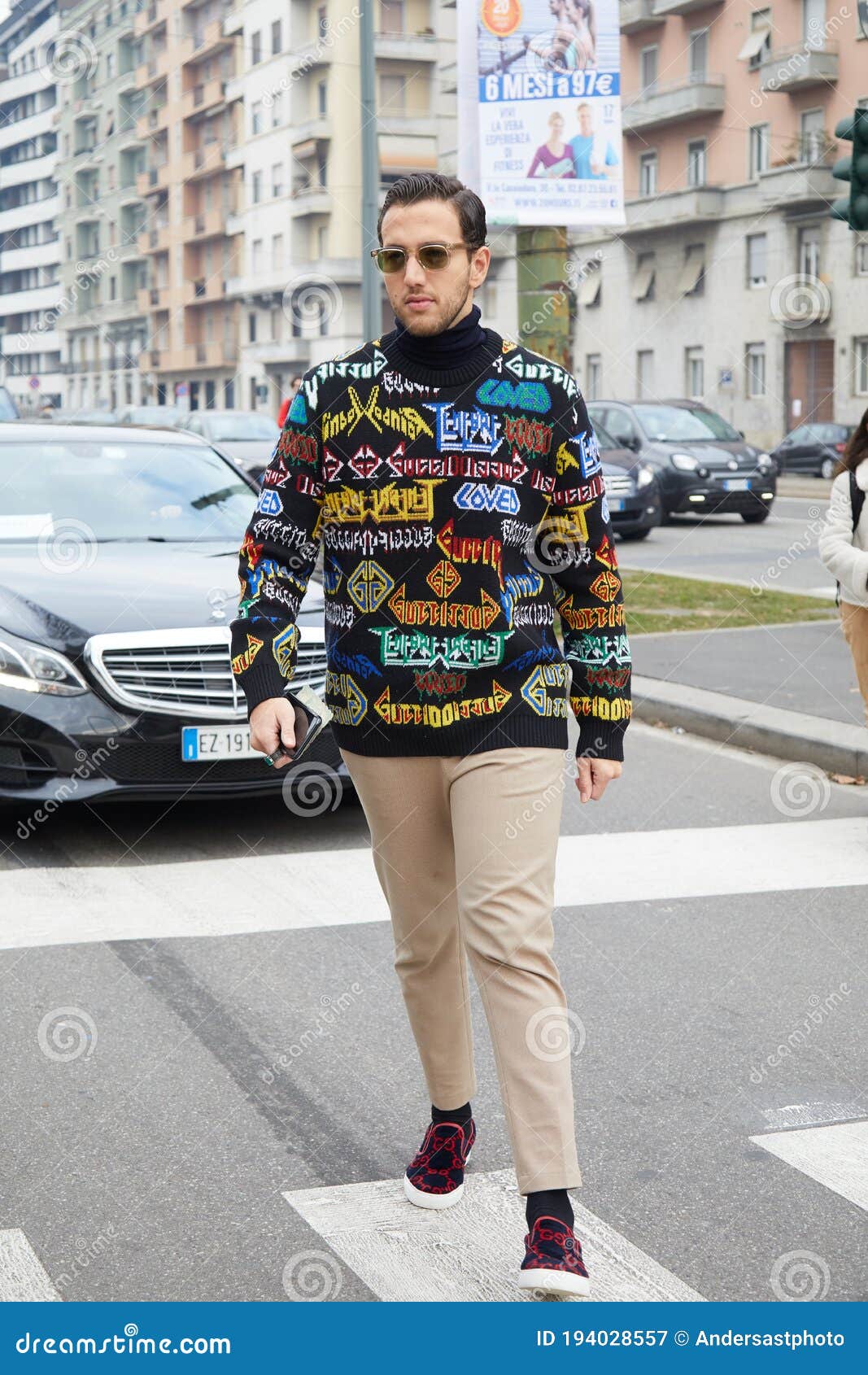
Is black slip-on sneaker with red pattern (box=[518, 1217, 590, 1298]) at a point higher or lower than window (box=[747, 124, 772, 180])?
lower

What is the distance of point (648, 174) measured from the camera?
51469 millimetres

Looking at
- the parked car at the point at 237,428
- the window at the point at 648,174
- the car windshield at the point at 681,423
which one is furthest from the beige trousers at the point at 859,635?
the window at the point at 648,174

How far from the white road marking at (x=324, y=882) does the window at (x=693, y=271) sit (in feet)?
146

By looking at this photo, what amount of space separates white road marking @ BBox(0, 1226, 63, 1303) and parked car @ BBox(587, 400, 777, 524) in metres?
20.3

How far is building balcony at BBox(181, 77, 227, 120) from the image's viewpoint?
233 ft

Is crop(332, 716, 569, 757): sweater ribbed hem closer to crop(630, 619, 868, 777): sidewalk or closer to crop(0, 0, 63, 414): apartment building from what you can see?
crop(630, 619, 868, 777): sidewalk

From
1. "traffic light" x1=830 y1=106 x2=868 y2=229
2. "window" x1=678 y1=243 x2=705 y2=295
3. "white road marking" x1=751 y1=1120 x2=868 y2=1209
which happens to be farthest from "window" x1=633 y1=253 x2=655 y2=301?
"white road marking" x1=751 y1=1120 x2=868 y2=1209

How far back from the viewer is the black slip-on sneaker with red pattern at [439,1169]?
341 centimetres

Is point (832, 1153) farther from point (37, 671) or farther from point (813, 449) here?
point (813, 449)

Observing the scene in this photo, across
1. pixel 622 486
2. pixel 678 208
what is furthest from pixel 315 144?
pixel 622 486

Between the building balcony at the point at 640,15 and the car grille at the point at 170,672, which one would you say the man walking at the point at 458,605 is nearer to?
the car grille at the point at 170,672

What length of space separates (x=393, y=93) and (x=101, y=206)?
29.9 metres

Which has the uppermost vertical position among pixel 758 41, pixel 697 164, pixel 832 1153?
pixel 758 41

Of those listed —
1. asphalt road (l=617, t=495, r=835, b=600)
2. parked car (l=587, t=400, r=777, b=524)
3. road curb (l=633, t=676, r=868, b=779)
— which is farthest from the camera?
parked car (l=587, t=400, r=777, b=524)
